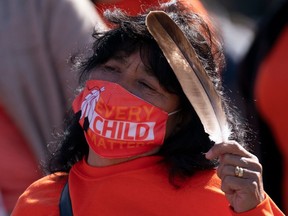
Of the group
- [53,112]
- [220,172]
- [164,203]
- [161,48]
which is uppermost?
[161,48]

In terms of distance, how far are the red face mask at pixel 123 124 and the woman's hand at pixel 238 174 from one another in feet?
1.08

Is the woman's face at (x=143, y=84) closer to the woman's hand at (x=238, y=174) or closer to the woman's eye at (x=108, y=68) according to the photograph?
the woman's eye at (x=108, y=68)

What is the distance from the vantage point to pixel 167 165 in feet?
11.0

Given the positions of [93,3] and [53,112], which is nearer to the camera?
[53,112]

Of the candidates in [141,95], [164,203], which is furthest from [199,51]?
[164,203]

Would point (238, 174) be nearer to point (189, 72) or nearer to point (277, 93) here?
point (189, 72)

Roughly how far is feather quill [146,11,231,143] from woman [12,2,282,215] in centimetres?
18

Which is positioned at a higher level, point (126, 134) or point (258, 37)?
point (126, 134)

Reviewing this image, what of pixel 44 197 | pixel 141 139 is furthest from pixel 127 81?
pixel 44 197

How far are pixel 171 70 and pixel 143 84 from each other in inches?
3.6

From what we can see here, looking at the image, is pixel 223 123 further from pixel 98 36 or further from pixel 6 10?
pixel 6 10

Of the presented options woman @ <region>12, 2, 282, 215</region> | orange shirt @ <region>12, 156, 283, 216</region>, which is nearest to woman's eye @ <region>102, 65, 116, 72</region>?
woman @ <region>12, 2, 282, 215</region>

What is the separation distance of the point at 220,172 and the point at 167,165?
0.36 m

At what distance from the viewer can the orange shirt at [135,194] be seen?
323 cm
